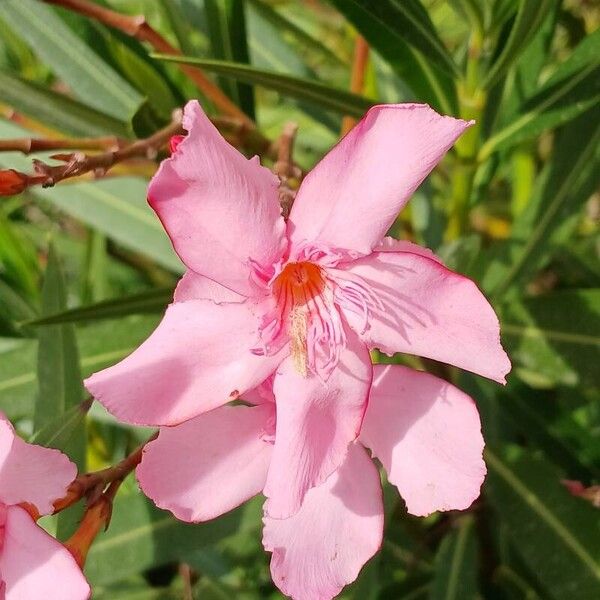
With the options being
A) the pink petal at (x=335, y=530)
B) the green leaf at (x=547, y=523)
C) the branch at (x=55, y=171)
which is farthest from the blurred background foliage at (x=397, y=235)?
the pink petal at (x=335, y=530)

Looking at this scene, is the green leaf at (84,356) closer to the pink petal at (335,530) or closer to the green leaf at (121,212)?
the green leaf at (121,212)

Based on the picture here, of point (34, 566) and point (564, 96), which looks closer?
point (34, 566)

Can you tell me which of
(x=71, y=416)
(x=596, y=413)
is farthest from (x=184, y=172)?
A: (x=596, y=413)

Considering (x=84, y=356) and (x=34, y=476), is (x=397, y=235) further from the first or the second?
(x=34, y=476)

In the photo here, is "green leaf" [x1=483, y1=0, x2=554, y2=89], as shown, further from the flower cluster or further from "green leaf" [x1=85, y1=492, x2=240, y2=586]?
"green leaf" [x1=85, y1=492, x2=240, y2=586]

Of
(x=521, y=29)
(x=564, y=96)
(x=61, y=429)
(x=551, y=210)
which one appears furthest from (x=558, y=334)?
(x=61, y=429)

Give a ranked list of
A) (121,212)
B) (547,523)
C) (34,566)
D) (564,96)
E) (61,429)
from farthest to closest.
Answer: (121,212)
(547,523)
(564,96)
(61,429)
(34,566)

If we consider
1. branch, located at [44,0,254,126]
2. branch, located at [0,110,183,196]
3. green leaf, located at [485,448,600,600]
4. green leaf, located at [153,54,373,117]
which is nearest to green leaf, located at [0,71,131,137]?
branch, located at [44,0,254,126]
